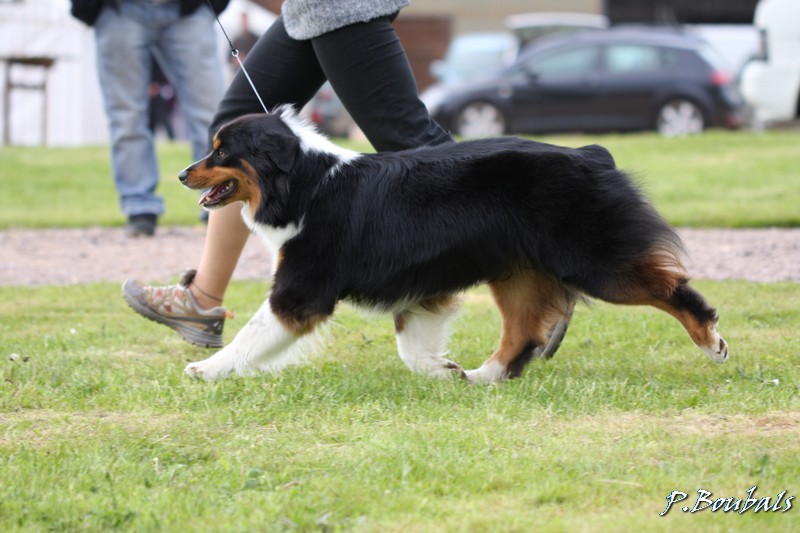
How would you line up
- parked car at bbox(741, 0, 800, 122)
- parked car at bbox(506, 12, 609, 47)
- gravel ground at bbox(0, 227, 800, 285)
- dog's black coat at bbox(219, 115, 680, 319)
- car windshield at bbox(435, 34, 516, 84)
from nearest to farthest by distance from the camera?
1. dog's black coat at bbox(219, 115, 680, 319)
2. gravel ground at bbox(0, 227, 800, 285)
3. parked car at bbox(741, 0, 800, 122)
4. car windshield at bbox(435, 34, 516, 84)
5. parked car at bbox(506, 12, 609, 47)

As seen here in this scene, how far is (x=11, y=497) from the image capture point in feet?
10.2

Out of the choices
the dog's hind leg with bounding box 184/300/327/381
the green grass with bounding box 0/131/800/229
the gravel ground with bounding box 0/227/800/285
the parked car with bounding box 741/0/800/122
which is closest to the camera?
the dog's hind leg with bounding box 184/300/327/381

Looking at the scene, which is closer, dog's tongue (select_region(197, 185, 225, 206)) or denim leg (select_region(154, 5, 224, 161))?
dog's tongue (select_region(197, 185, 225, 206))

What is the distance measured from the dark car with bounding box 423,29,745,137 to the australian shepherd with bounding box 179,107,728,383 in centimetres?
1354

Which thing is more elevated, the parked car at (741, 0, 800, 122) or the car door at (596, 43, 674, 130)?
the parked car at (741, 0, 800, 122)

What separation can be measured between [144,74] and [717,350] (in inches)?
211

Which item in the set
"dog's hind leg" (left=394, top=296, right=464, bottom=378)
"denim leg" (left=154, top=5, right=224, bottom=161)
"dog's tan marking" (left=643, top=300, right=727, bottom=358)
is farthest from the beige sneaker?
"denim leg" (left=154, top=5, right=224, bottom=161)

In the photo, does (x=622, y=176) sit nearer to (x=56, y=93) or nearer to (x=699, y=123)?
(x=699, y=123)

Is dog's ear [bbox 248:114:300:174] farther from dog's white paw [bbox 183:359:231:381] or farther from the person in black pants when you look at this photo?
dog's white paw [bbox 183:359:231:381]

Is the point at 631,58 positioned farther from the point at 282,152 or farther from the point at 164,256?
the point at 282,152

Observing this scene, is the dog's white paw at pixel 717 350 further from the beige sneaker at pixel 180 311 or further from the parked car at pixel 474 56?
the parked car at pixel 474 56

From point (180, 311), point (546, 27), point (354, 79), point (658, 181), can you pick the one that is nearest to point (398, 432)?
point (354, 79)

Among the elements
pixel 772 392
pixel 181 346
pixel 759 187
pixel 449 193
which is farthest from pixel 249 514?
pixel 759 187

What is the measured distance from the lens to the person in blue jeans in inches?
321
